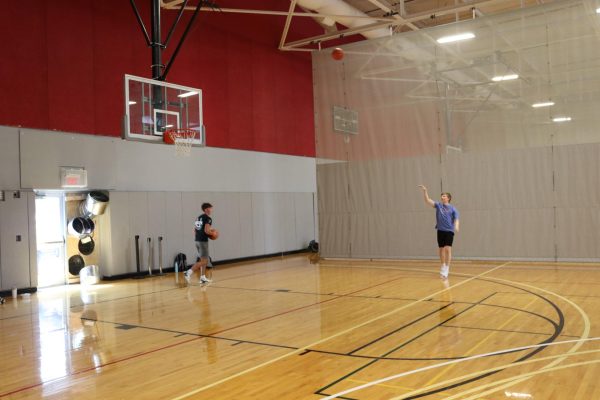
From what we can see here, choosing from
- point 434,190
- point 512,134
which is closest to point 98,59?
point 434,190

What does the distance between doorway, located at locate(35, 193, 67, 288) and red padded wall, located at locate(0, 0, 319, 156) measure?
1.95 meters

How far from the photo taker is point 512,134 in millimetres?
14406

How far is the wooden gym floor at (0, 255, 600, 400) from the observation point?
16.0 ft

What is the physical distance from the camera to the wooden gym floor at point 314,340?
488cm

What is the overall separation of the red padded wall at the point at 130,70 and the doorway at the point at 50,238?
1.95 meters

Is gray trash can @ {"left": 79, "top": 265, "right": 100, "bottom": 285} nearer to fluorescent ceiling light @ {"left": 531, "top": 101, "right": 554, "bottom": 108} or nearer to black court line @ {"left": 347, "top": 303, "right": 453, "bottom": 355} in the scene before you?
black court line @ {"left": 347, "top": 303, "right": 453, "bottom": 355}

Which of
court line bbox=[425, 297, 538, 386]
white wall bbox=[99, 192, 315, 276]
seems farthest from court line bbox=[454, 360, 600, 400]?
white wall bbox=[99, 192, 315, 276]

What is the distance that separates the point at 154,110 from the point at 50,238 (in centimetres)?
506

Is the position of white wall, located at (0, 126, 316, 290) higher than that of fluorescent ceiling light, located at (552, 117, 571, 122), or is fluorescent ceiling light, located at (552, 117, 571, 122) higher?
fluorescent ceiling light, located at (552, 117, 571, 122)

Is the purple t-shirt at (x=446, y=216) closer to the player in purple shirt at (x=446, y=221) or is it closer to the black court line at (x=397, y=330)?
the player in purple shirt at (x=446, y=221)

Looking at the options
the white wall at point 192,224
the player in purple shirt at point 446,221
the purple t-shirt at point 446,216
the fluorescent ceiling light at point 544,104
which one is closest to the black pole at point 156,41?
the white wall at point 192,224

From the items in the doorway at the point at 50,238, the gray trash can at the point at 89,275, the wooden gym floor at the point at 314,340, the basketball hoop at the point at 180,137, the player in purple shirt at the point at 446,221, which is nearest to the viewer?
the wooden gym floor at the point at 314,340

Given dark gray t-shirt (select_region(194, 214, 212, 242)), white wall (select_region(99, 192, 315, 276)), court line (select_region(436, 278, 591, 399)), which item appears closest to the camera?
court line (select_region(436, 278, 591, 399))

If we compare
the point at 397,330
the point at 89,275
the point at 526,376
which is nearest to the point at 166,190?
the point at 89,275
